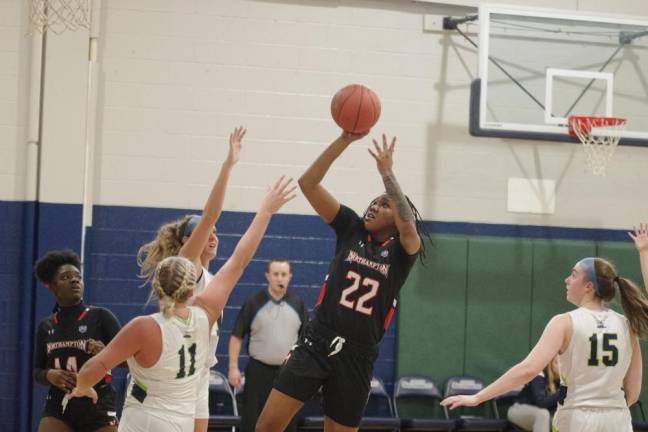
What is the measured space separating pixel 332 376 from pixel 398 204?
1.12 meters

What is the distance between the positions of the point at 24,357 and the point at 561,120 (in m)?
6.27

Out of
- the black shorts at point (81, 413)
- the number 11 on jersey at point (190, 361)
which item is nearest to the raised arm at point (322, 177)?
the number 11 on jersey at point (190, 361)

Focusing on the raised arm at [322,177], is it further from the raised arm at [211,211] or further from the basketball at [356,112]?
the raised arm at [211,211]

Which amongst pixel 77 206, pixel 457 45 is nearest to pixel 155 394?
pixel 77 206

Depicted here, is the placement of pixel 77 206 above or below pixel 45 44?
below

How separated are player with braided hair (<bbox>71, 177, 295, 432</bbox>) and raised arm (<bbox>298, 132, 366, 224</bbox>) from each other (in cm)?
119

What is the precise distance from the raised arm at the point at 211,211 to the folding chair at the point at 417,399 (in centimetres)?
570

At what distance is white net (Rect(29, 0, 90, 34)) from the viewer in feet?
32.9

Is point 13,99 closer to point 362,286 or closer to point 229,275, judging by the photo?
point 362,286

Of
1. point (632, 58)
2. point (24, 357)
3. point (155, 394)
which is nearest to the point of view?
point (155, 394)

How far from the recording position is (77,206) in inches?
399

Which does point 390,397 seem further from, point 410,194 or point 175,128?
point 175,128

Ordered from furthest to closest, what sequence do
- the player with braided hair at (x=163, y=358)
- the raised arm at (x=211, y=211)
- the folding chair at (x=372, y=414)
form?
the folding chair at (x=372, y=414) < the raised arm at (x=211, y=211) < the player with braided hair at (x=163, y=358)

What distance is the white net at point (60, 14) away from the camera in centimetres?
1004
